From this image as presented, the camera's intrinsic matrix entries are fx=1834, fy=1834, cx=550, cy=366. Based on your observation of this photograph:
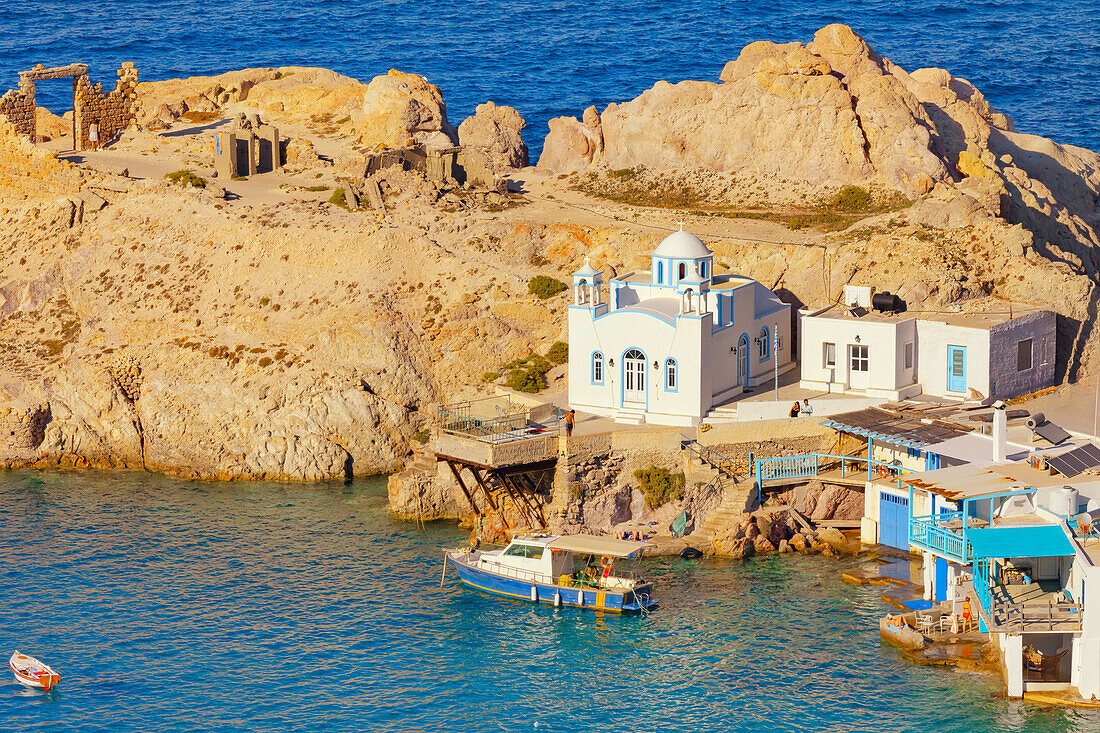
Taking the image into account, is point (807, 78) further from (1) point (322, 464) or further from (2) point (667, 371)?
(1) point (322, 464)

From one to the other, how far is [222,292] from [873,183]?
36.1 meters

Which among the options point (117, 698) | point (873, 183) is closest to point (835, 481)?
point (873, 183)

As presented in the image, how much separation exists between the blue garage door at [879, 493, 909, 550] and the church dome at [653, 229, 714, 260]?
1449cm

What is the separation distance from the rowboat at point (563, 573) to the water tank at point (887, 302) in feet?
64.2

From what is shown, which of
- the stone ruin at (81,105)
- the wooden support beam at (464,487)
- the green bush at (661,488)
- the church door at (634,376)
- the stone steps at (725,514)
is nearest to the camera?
the stone steps at (725,514)

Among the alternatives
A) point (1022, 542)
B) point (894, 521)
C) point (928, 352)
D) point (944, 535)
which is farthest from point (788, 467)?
point (1022, 542)

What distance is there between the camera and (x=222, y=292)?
99.6m

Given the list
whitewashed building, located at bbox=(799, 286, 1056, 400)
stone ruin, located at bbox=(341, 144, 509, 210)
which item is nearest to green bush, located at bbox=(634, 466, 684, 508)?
whitewashed building, located at bbox=(799, 286, 1056, 400)

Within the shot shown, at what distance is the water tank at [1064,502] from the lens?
68.6 m

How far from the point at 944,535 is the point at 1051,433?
33.9ft

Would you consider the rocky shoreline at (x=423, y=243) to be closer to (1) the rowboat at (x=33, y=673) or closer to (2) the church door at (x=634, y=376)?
(2) the church door at (x=634, y=376)

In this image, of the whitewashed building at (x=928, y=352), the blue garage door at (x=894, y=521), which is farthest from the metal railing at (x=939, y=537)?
the whitewashed building at (x=928, y=352)

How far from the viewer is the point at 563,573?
7588 centimetres

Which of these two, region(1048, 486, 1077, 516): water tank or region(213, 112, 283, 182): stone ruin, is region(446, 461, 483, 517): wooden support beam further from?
region(213, 112, 283, 182): stone ruin
